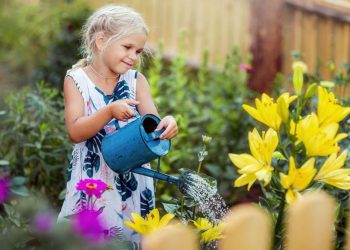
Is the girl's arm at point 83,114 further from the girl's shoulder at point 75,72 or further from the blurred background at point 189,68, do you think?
the blurred background at point 189,68

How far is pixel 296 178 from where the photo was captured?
7.80ft

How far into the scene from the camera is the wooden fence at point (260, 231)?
1.92 meters

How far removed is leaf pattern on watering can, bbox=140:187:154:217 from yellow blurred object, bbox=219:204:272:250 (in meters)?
1.10

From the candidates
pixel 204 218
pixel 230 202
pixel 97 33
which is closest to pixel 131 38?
pixel 97 33

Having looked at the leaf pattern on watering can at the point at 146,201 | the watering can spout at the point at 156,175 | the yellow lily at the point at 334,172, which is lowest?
the leaf pattern on watering can at the point at 146,201

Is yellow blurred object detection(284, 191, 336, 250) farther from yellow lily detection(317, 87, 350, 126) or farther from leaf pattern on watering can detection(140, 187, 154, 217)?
leaf pattern on watering can detection(140, 187, 154, 217)

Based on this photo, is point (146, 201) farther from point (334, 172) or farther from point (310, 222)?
point (310, 222)

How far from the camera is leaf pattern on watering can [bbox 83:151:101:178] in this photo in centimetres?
305

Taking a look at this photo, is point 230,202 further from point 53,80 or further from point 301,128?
point 301,128

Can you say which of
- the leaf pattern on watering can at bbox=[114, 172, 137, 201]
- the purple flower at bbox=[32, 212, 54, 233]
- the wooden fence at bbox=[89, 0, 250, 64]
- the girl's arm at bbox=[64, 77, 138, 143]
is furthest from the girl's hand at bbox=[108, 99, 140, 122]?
the wooden fence at bbox=[89, 0, 250, 64]

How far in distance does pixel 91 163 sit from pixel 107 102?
0.73 feet

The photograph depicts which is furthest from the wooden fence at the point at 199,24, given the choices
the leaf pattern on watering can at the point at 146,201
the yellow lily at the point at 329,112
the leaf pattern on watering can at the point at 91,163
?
the yellow lily at the point at 329,112

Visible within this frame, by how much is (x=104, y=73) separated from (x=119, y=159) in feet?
1.11

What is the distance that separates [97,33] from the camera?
9.93 ft
